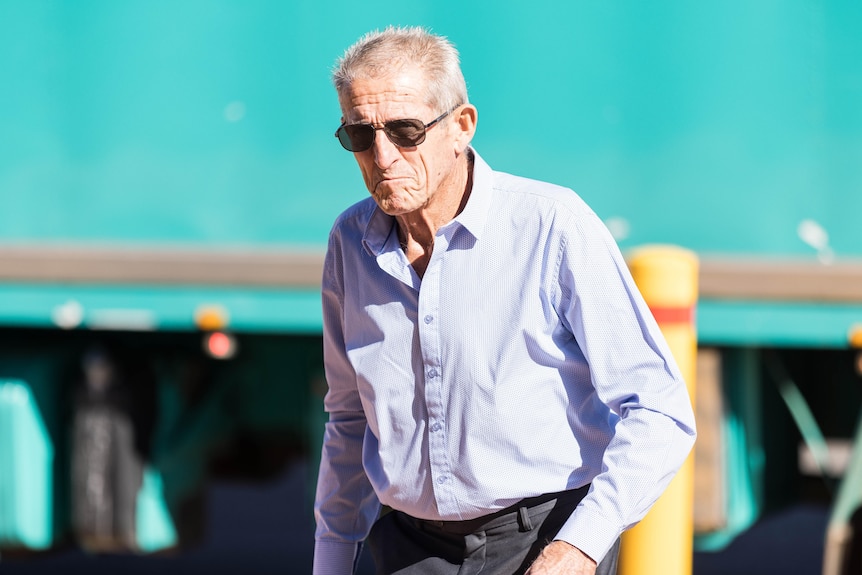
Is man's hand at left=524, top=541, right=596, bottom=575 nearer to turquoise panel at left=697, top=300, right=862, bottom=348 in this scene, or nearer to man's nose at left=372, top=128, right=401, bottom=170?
man's nose at left=372, top=128, right=401, bottom=170

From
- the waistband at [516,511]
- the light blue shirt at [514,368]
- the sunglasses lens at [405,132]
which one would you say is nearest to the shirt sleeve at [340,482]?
the light blue shirt at [514,368]

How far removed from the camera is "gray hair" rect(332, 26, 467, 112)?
5.98 ft

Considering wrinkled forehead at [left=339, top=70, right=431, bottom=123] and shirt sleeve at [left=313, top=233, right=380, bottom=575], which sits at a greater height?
wrinkled forehead at [left=339, top=70, right=431, bottom=123]

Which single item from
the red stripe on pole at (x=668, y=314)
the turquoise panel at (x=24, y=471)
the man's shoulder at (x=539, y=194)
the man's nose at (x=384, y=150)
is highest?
the man's nose at (x=384, y=150)

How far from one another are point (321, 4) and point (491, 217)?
1999mm

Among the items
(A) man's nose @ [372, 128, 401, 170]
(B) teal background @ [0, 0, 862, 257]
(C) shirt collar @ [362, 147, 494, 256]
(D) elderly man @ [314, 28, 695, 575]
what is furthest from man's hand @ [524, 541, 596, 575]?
(B) teal background @ [0, 0, 862, 257]

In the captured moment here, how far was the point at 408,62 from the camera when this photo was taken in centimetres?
183

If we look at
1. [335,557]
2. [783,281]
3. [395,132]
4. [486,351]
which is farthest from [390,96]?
[783,281]

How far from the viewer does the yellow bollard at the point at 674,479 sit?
2.88 meters

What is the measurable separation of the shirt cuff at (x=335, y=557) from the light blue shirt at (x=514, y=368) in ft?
0.67

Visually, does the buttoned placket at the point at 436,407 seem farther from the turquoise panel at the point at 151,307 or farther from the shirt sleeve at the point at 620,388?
the turquoise panel at the point at 151,307

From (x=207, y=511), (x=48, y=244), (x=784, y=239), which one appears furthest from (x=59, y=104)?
(x=784, y=239)

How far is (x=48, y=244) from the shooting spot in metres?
3.93

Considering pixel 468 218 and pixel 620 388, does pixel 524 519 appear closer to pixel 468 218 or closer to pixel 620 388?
pixel 620 388
